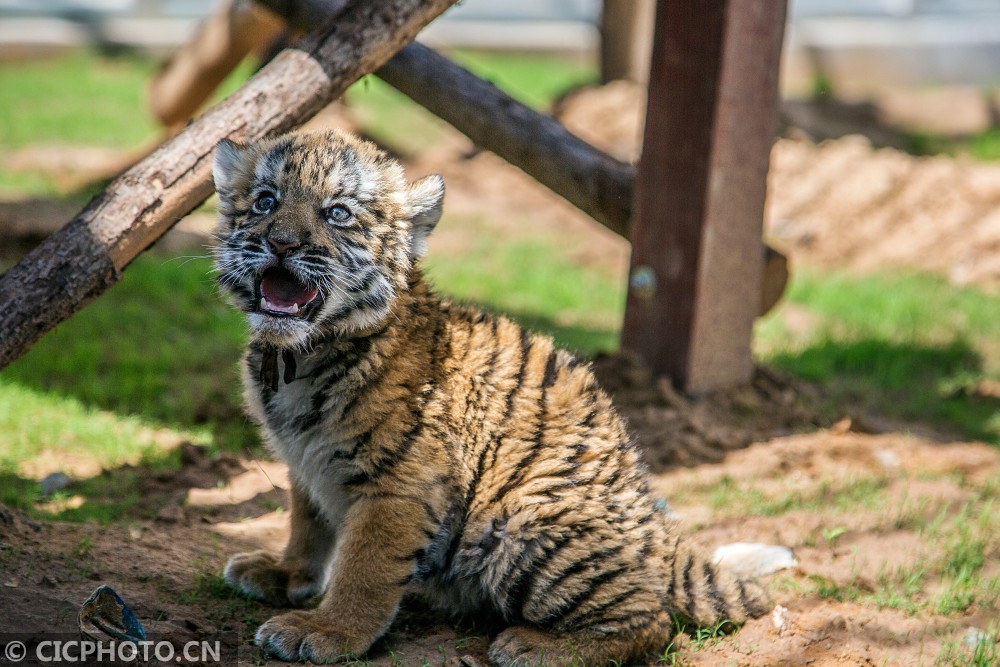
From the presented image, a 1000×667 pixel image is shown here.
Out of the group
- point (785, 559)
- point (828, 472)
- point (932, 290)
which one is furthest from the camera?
point (932, 290)

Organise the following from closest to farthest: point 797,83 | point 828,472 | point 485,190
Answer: point 828,472 < point 485,190 < point 797,83

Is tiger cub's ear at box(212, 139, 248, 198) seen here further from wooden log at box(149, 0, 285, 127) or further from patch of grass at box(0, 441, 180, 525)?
wooden log at box(149, 0, 285, 127)

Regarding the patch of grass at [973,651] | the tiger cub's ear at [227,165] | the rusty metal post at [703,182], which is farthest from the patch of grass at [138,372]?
the patch of grass at [973,651]

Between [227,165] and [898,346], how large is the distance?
4887 mm

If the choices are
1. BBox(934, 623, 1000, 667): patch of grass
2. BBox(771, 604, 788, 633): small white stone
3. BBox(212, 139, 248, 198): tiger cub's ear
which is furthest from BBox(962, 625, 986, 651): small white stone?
BBox(212, 139, 248, 198): tiger cub's ear

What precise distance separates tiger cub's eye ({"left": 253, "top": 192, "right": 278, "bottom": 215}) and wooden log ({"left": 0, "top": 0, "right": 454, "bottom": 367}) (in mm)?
464

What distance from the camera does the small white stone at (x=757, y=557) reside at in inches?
152

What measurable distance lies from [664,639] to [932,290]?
5424mm

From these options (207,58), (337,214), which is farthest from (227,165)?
(207,58)

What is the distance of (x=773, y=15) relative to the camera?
4938mm

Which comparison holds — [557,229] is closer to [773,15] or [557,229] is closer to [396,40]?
[773,15]

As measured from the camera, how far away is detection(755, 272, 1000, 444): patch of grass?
19.8 ft

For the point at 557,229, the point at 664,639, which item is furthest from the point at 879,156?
the point at 664,639

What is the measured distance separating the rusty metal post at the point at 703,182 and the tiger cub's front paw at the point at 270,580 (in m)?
2.27
